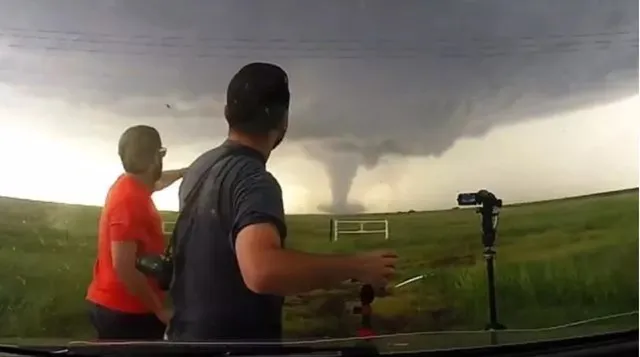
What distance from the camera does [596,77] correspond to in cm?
123

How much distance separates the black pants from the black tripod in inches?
18.1

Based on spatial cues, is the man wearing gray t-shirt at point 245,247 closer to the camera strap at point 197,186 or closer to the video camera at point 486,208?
the camera strap at point 197,186

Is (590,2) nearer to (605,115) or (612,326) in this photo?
(605,115)

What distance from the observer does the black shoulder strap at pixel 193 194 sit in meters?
1.17

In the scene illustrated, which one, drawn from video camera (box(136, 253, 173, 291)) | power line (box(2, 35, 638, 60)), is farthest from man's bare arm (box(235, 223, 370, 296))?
power line (box(2, 35, 638, 60))

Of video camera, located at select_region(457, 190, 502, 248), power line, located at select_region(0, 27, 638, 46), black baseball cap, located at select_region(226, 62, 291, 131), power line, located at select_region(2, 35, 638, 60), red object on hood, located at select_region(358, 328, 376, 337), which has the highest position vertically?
power line, located at select_region(0, 27, 638, 46)

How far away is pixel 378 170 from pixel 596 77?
350 millimetres

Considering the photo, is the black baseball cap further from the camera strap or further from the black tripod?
the black tripod

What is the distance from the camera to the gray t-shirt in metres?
1.15

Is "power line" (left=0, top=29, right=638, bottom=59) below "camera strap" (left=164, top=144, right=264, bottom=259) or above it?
above

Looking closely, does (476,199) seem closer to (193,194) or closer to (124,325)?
(193,194)

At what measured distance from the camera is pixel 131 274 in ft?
3.84

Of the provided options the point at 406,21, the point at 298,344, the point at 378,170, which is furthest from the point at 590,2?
the point at 298,344

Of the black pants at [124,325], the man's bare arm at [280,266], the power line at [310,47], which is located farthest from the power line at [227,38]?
the black pants at [124,325]
